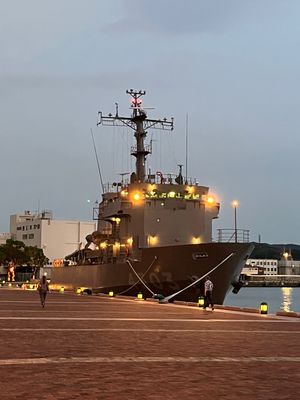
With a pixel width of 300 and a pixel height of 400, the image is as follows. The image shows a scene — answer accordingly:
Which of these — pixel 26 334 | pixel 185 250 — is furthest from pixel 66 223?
pixel 26 334

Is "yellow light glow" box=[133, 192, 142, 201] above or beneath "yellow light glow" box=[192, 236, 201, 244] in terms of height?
above

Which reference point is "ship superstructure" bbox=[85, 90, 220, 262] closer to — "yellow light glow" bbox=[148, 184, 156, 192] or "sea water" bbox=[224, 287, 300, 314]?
"yellow light glow" bbox=[148, 184, 156, 192]

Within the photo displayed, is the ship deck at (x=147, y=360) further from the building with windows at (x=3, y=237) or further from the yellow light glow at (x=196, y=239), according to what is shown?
the building with windows at (x=3, y=237)

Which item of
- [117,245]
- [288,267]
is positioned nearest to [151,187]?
[117,245]

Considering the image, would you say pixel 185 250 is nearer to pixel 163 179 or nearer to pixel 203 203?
pixel 203 203

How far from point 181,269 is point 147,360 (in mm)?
22040

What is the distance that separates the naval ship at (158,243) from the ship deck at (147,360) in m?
13.7

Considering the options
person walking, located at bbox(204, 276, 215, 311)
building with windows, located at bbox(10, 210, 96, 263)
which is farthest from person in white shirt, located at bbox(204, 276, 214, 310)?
building with windows, located at bbox(10, 210, 96, 263)

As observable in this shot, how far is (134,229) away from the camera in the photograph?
35.3m

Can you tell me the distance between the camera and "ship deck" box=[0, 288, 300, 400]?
7.20m

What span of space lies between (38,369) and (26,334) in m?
5.01

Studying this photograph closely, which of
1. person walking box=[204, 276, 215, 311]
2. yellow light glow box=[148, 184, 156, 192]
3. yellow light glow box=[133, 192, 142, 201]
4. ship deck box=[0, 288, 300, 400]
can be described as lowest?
ship deck box=[0, 288, 300, 400]

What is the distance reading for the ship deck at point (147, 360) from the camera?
23.6ft

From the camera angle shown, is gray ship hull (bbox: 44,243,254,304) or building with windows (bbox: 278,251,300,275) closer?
gray ship hull (bbox: 44,243,254,304)
